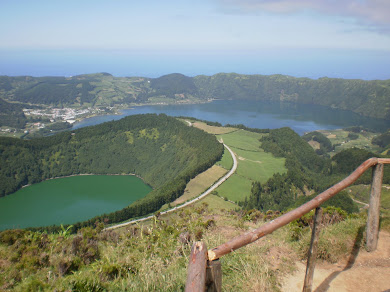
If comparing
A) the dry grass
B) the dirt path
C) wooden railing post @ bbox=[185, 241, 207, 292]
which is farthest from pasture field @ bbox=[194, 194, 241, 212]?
wooden railing post @ bbox=[185, 241, 207, 292]

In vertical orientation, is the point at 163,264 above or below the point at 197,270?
below

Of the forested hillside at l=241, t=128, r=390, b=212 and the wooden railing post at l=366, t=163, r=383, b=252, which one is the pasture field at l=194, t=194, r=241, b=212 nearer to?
the forested hillside at l=241, t=128, r=390, b=212

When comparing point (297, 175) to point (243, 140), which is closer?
point (297, 175)

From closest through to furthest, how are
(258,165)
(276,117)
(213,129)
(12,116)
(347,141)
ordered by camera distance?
(258,165) → (213,129) → (347,141) → (12,116) → (276,117)

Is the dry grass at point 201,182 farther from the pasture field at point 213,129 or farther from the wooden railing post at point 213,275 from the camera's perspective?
the wooden railing post at point 213,275

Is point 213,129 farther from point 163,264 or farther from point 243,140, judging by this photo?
point 163,264

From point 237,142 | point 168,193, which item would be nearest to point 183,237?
point 168,193

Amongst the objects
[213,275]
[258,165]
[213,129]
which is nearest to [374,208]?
[213,275]

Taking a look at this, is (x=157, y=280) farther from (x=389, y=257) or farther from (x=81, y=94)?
(x=81, y=94)
